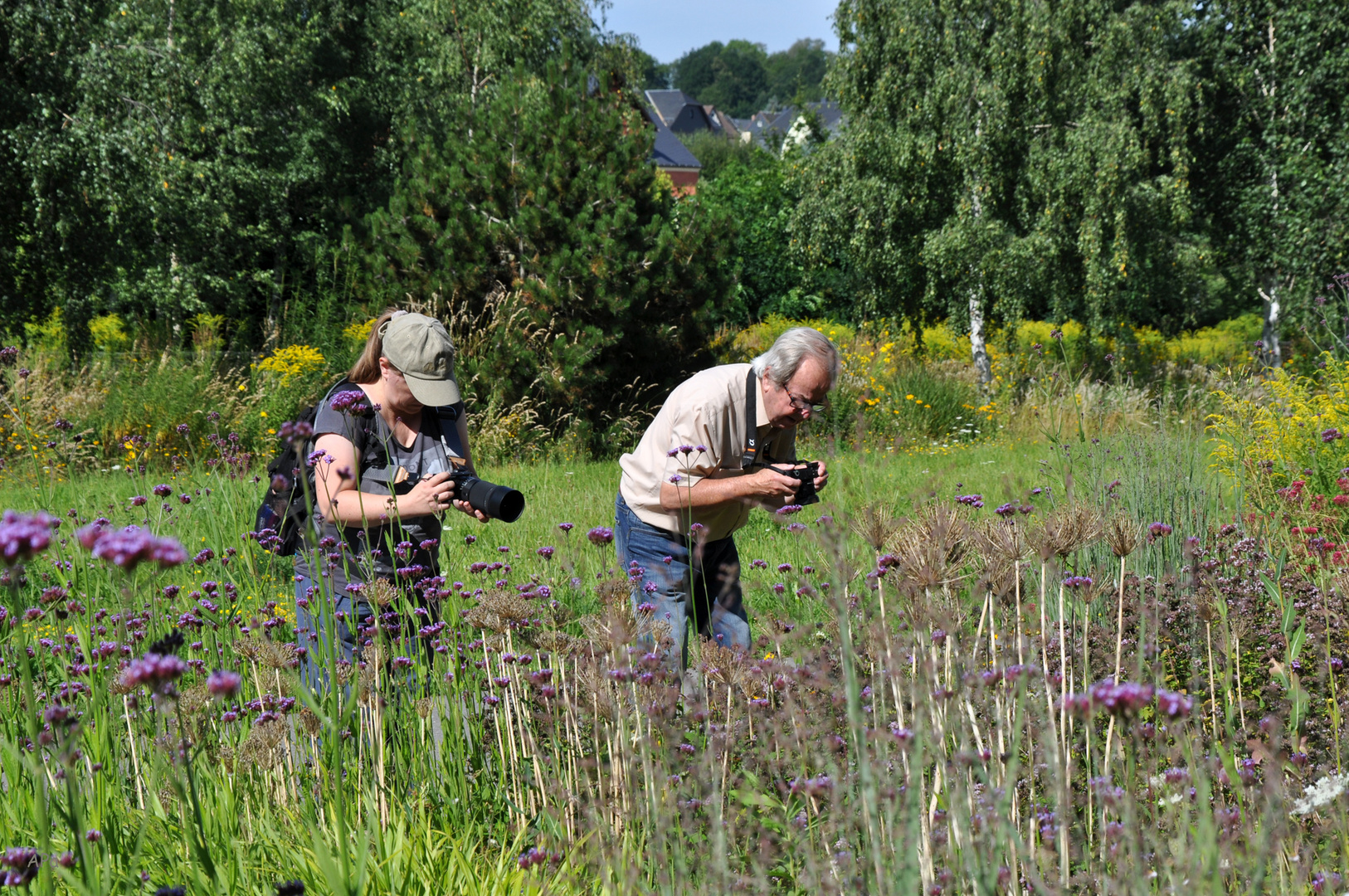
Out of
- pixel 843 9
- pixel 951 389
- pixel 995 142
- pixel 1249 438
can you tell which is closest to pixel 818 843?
pixel 1249 438

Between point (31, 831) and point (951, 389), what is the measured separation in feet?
41.4

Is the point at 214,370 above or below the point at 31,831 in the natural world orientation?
above

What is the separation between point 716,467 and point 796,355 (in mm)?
498

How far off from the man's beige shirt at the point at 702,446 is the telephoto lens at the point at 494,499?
2.17 ft

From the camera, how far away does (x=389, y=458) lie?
3090 millimetres

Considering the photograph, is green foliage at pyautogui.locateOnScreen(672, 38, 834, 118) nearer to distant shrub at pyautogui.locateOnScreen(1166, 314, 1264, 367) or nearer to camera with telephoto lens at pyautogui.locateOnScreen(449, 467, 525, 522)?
distant shrub at pyautogui.locateOnScreen(1166, 314, 1264, 367)

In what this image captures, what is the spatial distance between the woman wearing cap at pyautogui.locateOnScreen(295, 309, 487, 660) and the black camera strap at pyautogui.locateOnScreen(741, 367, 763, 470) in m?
1.02

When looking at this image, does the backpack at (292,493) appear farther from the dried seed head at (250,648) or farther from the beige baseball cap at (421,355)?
Result: the dried seed head at (250,648)

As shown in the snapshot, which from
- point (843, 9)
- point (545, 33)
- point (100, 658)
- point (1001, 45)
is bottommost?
point (100, 658)

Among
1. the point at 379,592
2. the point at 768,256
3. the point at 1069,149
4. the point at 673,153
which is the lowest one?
the point at 379,592

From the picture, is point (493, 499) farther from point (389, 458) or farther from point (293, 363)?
point (293, 363)

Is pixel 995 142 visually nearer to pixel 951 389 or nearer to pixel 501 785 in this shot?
pixel 951 389

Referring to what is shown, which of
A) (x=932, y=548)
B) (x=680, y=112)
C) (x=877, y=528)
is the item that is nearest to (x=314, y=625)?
(x=877, y=528)

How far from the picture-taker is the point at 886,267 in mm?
18062
